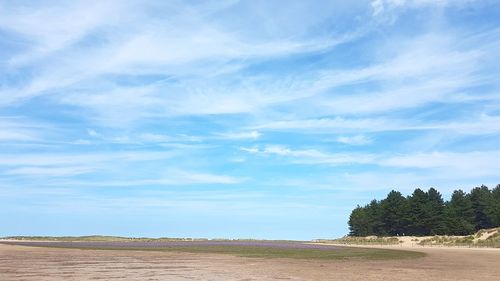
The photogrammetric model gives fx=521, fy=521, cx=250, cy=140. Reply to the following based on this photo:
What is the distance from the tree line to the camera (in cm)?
11431

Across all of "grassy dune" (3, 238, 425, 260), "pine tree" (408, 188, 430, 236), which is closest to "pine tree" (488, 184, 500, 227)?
"pine tree" (408, 188, 430, 236)

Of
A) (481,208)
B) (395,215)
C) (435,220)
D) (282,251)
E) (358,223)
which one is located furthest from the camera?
(358,223)

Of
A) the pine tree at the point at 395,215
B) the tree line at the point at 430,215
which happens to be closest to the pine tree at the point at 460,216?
the tree line at the point at 430,215

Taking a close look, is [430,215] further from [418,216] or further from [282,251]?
[282,251]

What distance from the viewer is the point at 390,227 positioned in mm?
123000

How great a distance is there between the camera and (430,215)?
11481 cm

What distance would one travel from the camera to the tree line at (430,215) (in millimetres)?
114312

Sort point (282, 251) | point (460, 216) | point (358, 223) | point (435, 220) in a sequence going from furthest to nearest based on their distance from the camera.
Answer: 1. point (358, 223)
2. point (460, 216)
3. point (435, 220)
4. point (282, 251)

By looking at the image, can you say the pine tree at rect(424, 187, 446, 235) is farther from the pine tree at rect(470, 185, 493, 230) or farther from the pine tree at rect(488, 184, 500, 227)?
the pine tree at rect(470, 185, 493, 230)

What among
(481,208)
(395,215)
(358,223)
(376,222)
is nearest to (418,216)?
(395,215)

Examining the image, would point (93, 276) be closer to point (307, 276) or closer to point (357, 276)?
point (307, 276)

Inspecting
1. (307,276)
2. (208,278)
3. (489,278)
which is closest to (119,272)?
(208,278)

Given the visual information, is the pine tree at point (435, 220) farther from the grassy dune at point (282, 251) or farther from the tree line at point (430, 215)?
the grassy dune at point (282, 251)

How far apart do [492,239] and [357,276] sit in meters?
63.7
